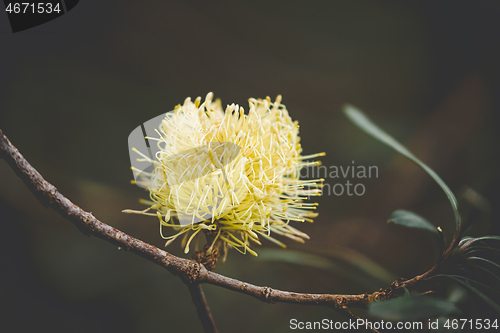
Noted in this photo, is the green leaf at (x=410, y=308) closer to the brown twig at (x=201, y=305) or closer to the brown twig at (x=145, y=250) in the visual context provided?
the brown twig at (x=145, y=250)

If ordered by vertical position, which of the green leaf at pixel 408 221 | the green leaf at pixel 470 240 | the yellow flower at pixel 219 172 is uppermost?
the yellow flower at pixel 219 172

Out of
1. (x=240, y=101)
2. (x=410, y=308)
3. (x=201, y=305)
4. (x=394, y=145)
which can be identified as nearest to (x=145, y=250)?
(x=201, y=305)

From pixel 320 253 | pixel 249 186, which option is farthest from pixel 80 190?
pixel 320 253

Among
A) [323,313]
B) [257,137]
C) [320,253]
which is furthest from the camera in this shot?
[320,253]

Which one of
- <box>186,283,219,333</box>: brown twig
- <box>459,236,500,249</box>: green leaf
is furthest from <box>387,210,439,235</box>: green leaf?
<box>186,283,219,333</box>: brown twig

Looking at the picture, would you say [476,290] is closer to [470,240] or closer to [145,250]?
[470,240]

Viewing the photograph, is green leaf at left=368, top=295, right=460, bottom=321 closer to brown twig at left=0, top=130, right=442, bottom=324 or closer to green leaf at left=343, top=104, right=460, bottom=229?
brown twig at left=0, top=130, right=442, bottom=324

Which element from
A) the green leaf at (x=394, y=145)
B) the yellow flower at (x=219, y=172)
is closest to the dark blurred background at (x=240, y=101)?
the green leaf at (x=394, y=145)

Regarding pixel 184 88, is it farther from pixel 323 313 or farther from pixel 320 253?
pixel 323 313
